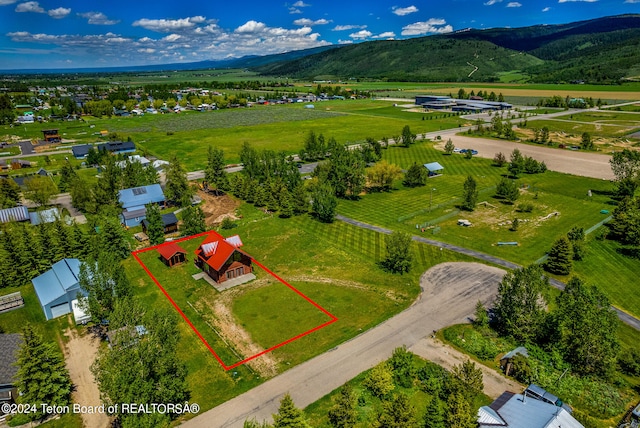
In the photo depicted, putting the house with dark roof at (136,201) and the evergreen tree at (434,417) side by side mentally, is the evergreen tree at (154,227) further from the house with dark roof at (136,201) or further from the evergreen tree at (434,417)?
the evergreen tree at (434,417)

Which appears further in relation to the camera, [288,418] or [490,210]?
[490,210]

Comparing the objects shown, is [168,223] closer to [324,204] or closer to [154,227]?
[154,227]

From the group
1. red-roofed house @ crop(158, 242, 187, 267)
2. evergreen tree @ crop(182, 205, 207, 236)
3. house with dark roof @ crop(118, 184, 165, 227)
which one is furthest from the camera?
house with dark roof @ crop(118, 184, 165, 227)

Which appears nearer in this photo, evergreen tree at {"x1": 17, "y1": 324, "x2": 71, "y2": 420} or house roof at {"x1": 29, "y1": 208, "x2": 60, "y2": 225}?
evergreen tree at {"x1": 17, "y1": 324, "x2": 71, "y2": 420}

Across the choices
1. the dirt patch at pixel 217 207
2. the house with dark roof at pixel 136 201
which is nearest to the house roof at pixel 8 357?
the house with dark roof at pixel 136 201

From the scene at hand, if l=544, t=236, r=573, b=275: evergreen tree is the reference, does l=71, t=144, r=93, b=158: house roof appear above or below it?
above

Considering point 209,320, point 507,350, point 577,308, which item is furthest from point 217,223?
point 577,308

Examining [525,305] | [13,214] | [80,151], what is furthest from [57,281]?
[80,151]

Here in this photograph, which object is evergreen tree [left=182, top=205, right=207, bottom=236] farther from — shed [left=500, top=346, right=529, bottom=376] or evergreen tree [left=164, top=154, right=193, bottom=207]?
shed [left=500, top=346, right=529, bottom=376]

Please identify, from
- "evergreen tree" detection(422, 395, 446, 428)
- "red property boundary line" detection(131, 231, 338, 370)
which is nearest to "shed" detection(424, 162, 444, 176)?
"red property boundary line" detection(131, 231, 338, 370)
